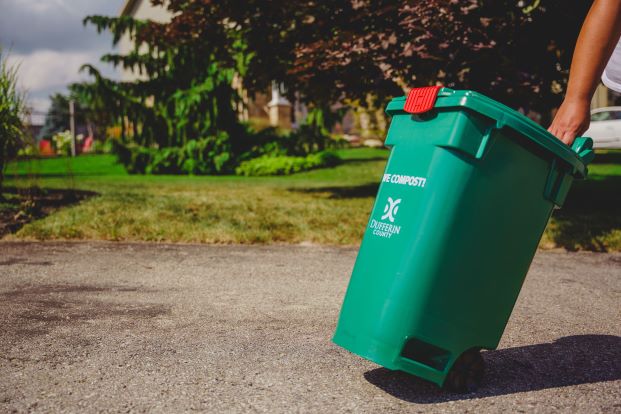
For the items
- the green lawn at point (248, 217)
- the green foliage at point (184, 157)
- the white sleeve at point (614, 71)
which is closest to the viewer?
the white sleeve at point (614, 71)

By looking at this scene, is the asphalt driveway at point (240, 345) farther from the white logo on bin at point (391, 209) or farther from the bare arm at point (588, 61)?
the bare arm at point (588, 61)

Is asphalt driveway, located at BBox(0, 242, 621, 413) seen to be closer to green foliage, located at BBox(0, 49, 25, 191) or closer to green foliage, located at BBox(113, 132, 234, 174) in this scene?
green foliage, located at BBox(0, 49, 25, 191)

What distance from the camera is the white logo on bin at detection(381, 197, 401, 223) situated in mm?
2041

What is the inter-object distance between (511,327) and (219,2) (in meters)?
6.42

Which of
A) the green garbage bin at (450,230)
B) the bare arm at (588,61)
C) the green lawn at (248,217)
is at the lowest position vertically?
the green lawn at (248,217)

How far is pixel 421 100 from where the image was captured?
6.71 ft

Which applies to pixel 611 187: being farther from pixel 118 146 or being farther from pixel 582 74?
pixel 118 146

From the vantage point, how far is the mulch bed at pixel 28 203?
5.55 metres

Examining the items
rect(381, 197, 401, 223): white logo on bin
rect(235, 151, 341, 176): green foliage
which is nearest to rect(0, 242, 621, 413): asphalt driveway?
rect(381, 197, 401, 223): white logo on bin

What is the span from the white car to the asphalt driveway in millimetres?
13542

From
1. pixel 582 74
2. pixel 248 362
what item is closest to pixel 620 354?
pixel 582 74

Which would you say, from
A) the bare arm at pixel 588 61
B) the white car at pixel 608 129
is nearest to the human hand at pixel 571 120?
→ the bare arm at pixel 588 61

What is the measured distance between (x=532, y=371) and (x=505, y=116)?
1.03 metres

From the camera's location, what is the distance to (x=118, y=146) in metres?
13.8
